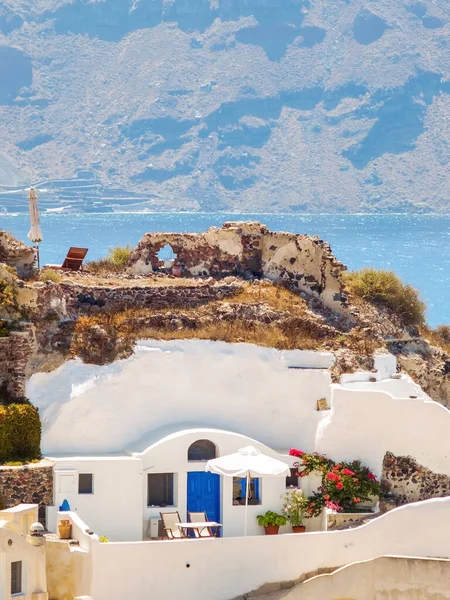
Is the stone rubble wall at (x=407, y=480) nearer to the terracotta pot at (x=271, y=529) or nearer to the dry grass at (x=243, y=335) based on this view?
the terracotta pot at (x=271, y=529)

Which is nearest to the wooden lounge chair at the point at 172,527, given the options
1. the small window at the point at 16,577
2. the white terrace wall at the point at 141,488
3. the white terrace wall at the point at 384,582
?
the white terrace wall at the point at 141,488

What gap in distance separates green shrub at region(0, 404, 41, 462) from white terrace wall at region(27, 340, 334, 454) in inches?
23.7

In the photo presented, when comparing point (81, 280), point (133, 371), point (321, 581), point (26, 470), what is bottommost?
point (321, 581)

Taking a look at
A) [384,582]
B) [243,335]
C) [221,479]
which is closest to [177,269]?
[243,335]

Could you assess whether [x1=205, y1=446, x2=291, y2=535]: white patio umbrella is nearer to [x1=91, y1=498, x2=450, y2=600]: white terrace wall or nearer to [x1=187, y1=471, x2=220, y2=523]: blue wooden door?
[x1=187, y1=471, x2=220, y2=523]: blue wooden door

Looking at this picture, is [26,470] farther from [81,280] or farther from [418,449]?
[418,449]

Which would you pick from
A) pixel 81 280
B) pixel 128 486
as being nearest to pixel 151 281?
pixel 81 280

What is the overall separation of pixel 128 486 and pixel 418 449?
8299 millimetres

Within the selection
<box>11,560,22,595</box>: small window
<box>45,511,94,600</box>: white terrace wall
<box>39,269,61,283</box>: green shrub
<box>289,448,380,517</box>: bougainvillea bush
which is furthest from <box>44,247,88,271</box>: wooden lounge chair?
<box>11,560,22,595</box>: small window

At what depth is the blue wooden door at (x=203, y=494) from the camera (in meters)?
41.8

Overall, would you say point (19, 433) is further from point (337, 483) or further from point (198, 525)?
point (337, 483)

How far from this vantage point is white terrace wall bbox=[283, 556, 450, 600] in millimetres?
39031

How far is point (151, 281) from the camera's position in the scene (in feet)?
155

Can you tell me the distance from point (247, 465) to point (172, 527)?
8.54ft
